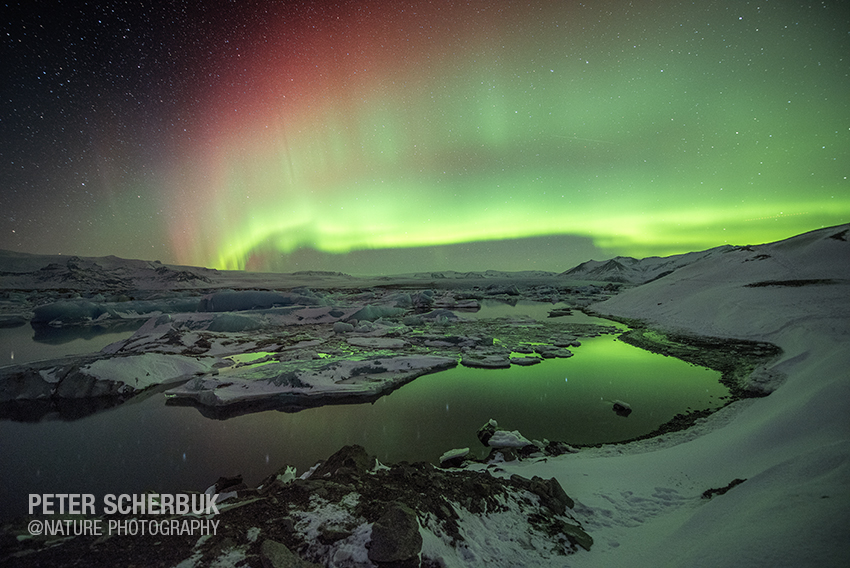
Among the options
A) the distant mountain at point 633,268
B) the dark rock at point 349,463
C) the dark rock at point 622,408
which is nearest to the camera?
the dark rock at point 349,463

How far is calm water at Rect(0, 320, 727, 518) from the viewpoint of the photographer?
412 cm

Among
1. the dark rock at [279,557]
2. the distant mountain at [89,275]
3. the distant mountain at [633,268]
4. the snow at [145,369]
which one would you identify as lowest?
the distant mountain at [633,268]

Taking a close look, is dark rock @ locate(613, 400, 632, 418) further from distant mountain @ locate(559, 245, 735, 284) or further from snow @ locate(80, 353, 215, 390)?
distant mountain @ locate(559, 245, 735, 284)

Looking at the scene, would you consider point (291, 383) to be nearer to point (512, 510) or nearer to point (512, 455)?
point (512, 455)

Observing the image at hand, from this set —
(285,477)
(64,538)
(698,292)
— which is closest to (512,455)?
(285,477)

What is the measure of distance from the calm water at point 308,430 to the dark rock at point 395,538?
2.28 meters

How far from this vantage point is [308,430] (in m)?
5.25

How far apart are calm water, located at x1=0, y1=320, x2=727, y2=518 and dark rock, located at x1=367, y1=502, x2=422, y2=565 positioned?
2284 millimetres

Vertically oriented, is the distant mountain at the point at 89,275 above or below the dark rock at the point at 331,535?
above

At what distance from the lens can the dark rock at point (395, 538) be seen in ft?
6.42

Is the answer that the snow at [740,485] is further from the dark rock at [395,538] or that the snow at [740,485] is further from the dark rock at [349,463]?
the dark rock at [349,463]

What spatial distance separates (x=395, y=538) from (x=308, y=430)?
12.3 ft

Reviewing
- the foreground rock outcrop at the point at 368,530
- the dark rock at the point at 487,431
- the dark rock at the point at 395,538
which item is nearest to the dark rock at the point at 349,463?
the foreground rock outcrop at the point at 368,530

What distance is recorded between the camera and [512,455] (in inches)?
170
